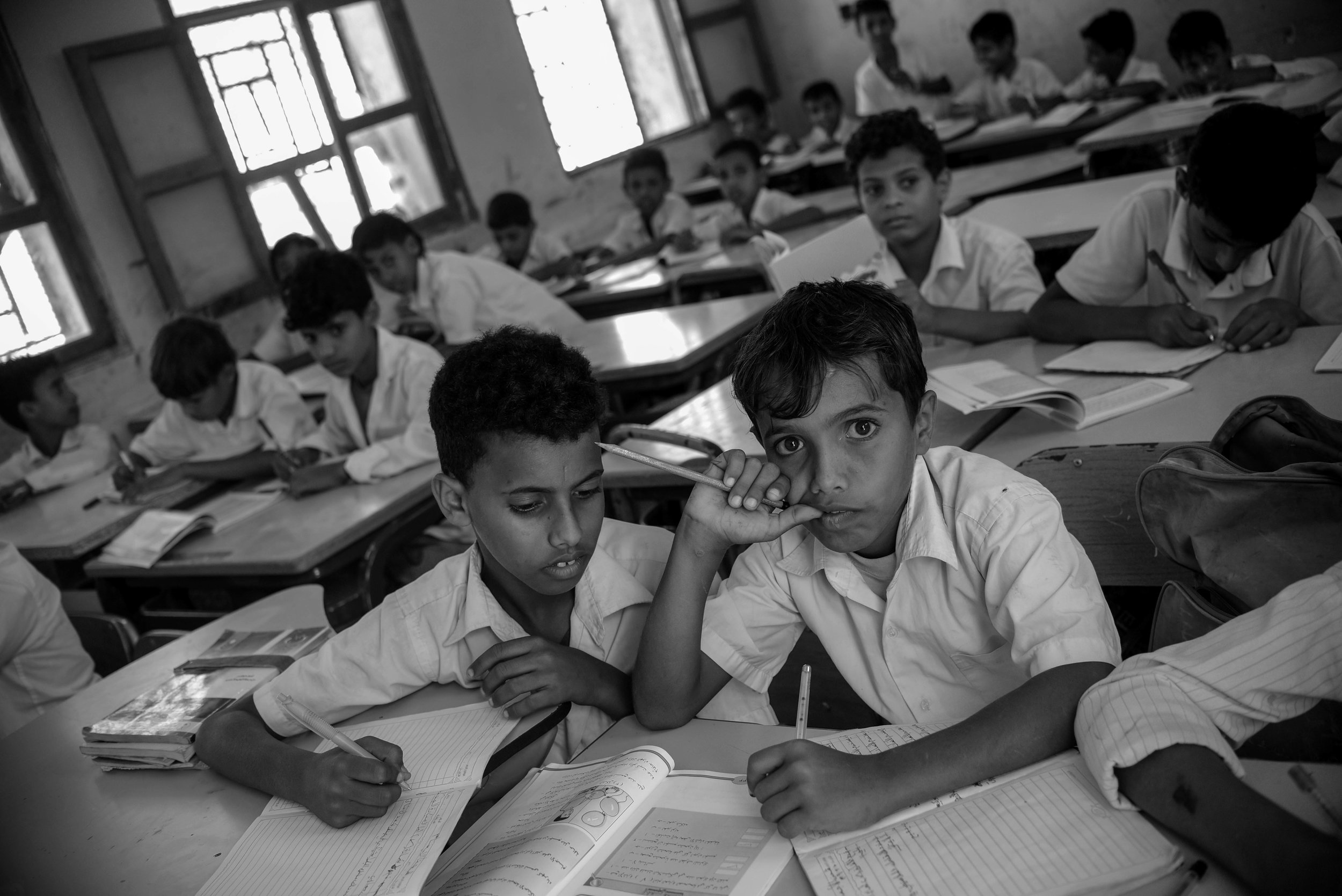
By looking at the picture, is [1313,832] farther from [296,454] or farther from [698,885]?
[296,454]

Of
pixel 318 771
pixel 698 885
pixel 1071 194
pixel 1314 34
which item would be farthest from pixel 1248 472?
pixel 1314 34

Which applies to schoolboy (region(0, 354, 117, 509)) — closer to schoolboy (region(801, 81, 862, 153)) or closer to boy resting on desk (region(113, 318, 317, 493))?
boy resting on desk (region(113, 318, 317, 493))

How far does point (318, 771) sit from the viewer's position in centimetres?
119

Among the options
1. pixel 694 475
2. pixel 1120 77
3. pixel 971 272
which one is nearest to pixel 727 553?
pixel 694 475

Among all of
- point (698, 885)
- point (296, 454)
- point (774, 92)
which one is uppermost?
point (774, 92)

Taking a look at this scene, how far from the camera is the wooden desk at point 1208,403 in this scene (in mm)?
1598

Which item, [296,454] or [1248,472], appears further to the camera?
[296,454]

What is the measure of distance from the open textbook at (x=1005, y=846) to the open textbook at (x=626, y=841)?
68 mm

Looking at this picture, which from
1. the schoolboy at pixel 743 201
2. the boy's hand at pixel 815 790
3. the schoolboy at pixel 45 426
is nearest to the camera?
the boy's hand at pixel 815 790

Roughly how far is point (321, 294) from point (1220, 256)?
6.87 feet

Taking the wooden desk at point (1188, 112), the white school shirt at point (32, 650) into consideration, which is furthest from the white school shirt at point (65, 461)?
the wooden desk at point (1188, 112)

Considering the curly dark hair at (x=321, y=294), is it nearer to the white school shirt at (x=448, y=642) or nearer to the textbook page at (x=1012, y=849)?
the white school shirt at (x=448, y=642)

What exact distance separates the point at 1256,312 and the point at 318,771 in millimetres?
1660

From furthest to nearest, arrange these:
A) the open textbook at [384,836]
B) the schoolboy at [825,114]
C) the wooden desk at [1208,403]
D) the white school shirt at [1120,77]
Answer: the schoolboy at [825,114] → the white school shirt at [1120,77] → the wooden desk at [1208,403] → the open textbook at [384,836]
